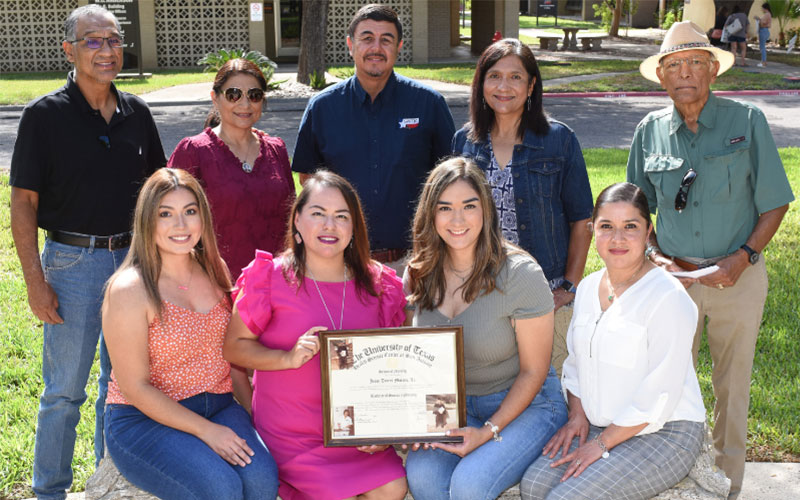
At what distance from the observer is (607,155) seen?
40.6 ft

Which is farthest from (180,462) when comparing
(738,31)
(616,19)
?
(616,19)

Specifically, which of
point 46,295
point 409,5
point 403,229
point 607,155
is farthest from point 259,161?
point 409,5

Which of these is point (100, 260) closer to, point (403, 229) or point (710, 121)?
point (403, 229)

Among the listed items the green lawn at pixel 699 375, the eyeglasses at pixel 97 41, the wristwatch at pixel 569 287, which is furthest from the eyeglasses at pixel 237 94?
the green lawn at pixel 699 375

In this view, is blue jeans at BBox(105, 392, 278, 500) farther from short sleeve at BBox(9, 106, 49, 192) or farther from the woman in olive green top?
short sleeve at BBox(9, 106, 49, 192)

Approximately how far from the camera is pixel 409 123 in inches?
190

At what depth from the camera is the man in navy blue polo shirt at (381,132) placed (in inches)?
189

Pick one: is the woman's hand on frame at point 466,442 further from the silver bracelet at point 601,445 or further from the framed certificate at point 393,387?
the silver bracelet at point 601,445

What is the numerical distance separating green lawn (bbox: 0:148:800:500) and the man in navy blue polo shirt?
7.46 ft

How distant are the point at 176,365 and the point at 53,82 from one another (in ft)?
73.3

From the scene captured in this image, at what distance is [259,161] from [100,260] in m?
1.02

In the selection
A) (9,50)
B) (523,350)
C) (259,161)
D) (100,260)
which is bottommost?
(523,350)

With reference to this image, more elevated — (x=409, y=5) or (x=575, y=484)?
(x=409, y=5)

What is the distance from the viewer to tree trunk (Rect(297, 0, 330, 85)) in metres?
20.1
